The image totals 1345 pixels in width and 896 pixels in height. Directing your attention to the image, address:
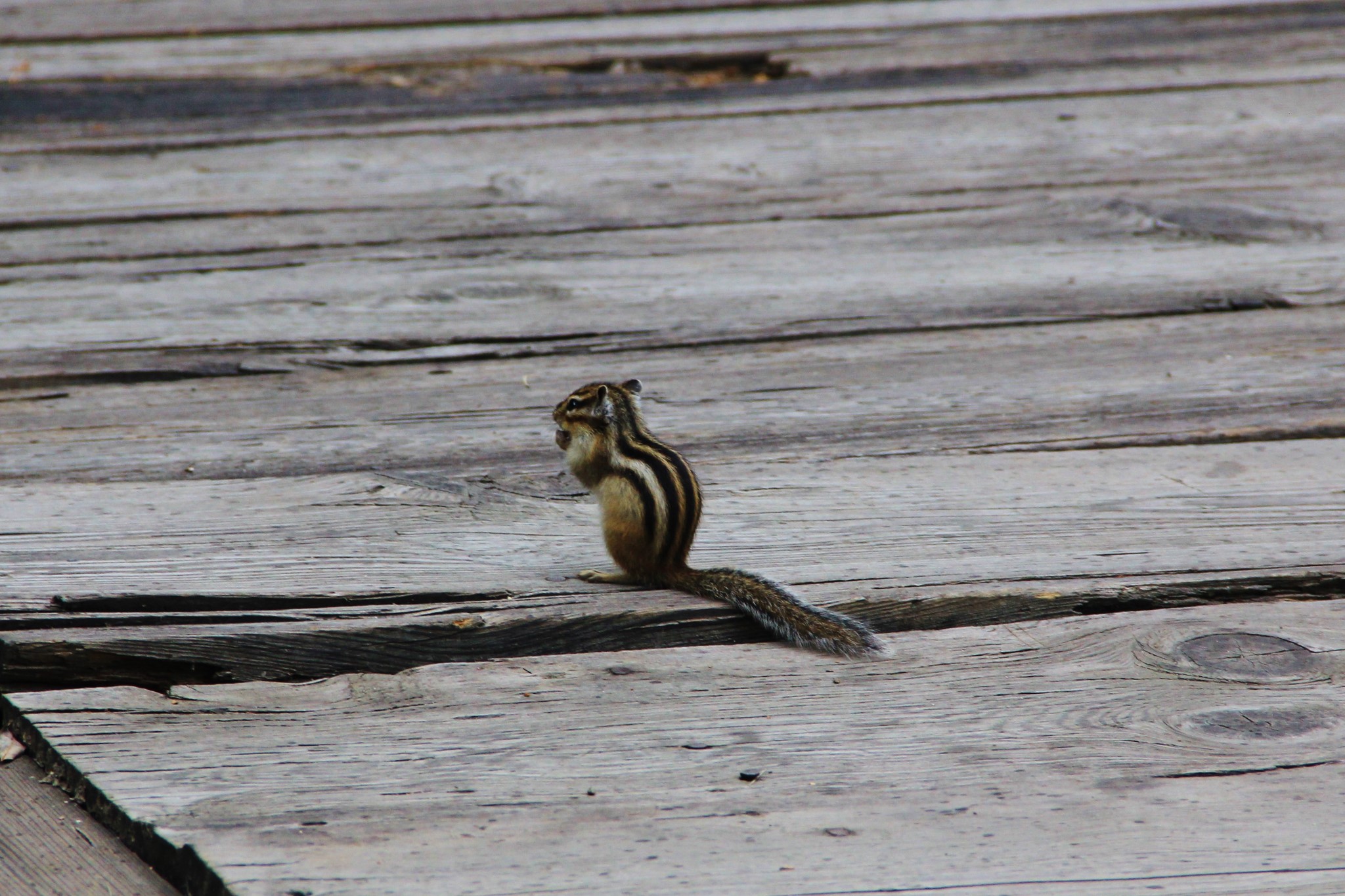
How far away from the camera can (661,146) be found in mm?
4227

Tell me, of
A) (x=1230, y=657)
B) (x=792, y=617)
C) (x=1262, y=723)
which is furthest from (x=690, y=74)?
(x=1262, y=723)

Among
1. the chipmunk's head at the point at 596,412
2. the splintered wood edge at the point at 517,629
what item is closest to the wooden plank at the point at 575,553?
the splintered wood edge at the point at 517,629

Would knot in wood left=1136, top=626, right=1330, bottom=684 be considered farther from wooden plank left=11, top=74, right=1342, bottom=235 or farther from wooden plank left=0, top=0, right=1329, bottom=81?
wooden plank left=0, top=0, right=1329, bottom=81

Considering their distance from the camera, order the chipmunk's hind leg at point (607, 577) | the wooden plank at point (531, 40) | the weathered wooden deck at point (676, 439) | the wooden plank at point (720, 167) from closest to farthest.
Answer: the weathered wooden deck at point (676, 439)
the chipmunk's hind leg at point (607, 577)
the wooden plank at point (720, 167)
the wooden plank at point (531, 40)

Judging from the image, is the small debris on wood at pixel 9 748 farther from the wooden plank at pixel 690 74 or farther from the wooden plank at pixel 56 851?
the wooden plank at pixel 690 74

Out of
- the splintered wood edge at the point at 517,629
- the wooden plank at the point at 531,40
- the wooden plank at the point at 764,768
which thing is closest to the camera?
the wooden plank at the point at 764,768

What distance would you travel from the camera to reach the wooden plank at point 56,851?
1.55 m

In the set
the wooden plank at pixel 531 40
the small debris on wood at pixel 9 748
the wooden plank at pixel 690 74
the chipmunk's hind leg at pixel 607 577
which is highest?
the wooden plank at pixel 531 40

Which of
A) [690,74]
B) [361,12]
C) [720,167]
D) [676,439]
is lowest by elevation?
[676,439]

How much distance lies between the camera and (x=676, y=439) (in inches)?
110

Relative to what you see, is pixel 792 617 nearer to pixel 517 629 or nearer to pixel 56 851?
pixel 517 629

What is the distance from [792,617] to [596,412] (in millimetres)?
767

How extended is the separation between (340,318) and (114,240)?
789 millimetres

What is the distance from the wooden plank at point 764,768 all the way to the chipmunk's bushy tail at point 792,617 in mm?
33
